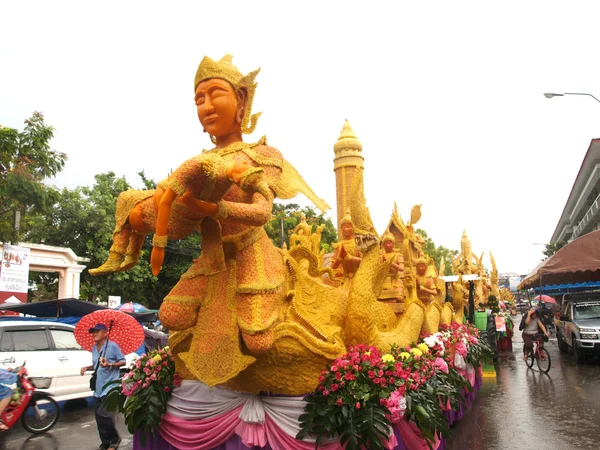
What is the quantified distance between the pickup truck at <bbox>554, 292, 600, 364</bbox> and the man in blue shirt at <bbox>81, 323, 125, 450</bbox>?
33.9ft

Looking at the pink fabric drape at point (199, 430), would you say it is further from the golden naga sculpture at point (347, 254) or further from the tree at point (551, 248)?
the tree at point (551, 248)

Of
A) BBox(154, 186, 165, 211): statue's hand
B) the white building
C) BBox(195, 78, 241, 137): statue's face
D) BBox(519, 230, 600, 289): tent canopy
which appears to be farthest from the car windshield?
BBox(154, 186, 165, 211): statue's hand

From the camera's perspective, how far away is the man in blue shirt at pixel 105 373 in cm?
519

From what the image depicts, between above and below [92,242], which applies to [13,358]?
below

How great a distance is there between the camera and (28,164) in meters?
9.34

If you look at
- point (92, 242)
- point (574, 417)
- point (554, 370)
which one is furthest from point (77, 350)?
point (92, 242)

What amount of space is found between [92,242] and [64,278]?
1839 millimetres

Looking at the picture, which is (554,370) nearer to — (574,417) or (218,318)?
(574,417)

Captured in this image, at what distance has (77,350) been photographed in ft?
26.9

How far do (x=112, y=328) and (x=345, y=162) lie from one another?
8380mm

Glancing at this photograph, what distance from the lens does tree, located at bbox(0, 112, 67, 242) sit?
9.04 m

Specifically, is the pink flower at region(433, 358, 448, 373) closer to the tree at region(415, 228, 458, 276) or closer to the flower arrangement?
the flower arrangement

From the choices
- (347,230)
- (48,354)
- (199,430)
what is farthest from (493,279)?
(199,430)

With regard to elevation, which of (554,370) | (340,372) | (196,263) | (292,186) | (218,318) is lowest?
(554,370)
